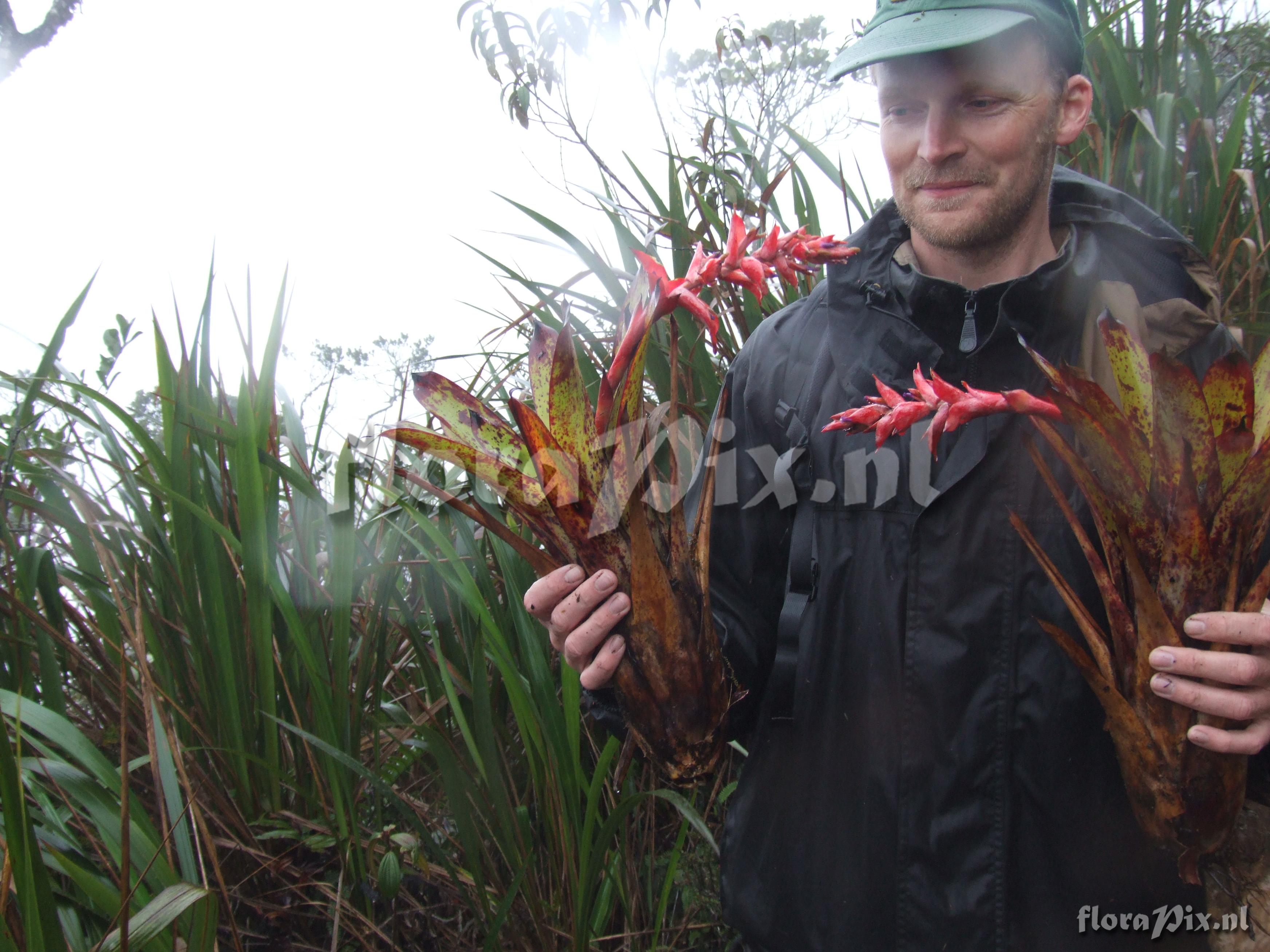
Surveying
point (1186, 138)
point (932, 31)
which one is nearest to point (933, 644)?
point (932, 31)

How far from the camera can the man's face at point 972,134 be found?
1114 mm

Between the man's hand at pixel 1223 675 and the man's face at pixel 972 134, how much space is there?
0.67 m

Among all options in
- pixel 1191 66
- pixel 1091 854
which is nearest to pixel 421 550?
pixel 1091 854

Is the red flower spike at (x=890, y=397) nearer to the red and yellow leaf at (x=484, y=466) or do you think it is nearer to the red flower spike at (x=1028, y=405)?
the red flower spike at (x=1028, y=405)

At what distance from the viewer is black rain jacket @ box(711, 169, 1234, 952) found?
1067 mm

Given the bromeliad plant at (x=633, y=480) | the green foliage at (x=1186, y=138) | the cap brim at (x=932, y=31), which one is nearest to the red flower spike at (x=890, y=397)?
the bromeliad plant at (x=633, y=480)

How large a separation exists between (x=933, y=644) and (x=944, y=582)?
0.31ft

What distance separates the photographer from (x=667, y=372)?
6.16ft

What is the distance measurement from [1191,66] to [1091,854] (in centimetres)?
259

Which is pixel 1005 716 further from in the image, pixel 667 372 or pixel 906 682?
pixel 667 372

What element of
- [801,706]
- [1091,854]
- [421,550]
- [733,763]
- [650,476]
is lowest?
[733,763]

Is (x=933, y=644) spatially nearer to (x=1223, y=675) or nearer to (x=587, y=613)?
(x=1223, y=675)
